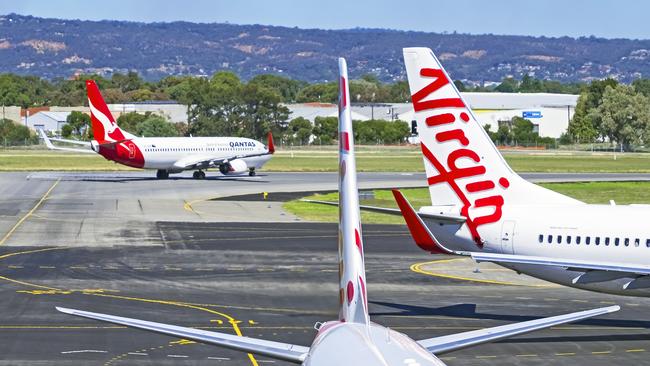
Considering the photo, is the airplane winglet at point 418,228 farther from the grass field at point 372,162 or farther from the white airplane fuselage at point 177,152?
the grass field at point 372,162

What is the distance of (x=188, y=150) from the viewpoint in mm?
116438

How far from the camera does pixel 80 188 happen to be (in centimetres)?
10138

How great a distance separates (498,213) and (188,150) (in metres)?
80.7

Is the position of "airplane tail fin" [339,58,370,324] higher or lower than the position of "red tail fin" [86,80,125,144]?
higher

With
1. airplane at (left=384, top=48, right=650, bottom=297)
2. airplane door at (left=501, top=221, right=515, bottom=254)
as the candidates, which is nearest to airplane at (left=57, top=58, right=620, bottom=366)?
airplane at (left=384, top=48, right=650, bottom=297)

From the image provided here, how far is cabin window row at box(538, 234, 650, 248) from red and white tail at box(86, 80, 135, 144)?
75.6 metres

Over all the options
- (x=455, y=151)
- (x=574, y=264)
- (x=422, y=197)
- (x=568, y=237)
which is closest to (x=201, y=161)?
(x=422, y=197)

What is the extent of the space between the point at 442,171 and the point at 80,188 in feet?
219

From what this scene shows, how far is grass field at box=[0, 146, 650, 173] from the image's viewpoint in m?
138

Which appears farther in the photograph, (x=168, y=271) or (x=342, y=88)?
(x=168, y=271)

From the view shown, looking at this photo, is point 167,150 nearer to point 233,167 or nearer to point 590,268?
point 233,167

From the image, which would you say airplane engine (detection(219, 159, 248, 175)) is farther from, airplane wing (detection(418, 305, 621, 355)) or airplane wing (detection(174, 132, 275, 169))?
airplane wing (detection(418, 305, 621, 355))

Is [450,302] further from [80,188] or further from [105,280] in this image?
[80,188]

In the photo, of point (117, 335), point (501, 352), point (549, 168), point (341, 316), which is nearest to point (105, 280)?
point (117, 335)
